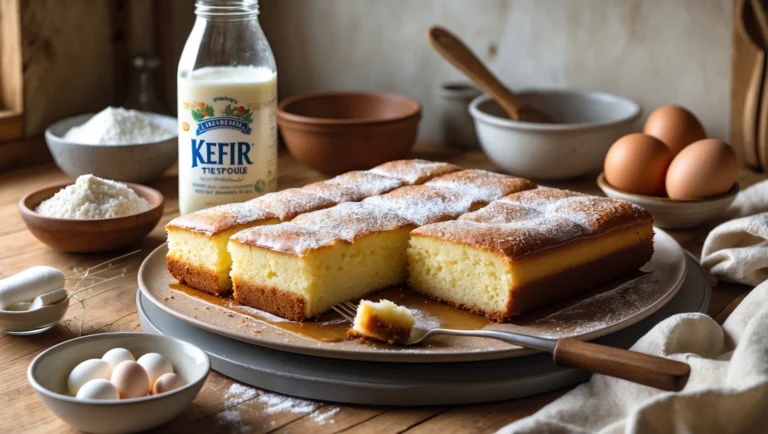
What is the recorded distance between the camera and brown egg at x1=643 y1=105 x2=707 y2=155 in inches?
79.5

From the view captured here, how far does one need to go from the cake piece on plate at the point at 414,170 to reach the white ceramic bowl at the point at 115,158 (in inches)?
24.2

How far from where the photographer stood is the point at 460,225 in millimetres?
1464

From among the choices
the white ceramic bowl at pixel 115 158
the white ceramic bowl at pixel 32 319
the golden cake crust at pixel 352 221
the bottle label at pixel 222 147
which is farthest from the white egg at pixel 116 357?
the white ceramic bowl at pixel 115 158

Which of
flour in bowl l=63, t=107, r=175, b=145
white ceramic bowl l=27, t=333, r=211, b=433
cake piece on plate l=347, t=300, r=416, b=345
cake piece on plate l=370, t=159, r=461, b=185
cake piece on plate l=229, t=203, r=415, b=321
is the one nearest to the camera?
white ceramic bowl l=27, t=333, r=211, b=433

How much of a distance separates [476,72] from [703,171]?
0.69 metres

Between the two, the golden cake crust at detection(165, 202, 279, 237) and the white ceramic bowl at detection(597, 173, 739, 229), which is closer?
the golden cake crust at detection(165, 202, 279, 237)

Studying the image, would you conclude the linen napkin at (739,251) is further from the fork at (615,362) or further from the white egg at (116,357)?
the white egg at (116,357)

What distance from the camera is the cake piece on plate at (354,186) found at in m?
1.70

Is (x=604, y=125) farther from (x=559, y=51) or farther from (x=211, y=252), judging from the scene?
(x=211, y=252)

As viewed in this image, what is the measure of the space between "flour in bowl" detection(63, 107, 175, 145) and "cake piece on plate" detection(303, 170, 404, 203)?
612mm

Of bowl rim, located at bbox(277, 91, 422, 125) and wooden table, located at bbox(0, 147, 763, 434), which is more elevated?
bowl rim, located at bbox(277, 91, 422, 125)

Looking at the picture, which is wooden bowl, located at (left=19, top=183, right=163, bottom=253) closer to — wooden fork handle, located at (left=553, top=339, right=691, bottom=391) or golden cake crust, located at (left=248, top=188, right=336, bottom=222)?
golden cake crust, located at (left=248, top=188, right=336, bottom=222)

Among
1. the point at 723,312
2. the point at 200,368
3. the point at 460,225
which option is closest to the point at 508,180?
the point at 460,225

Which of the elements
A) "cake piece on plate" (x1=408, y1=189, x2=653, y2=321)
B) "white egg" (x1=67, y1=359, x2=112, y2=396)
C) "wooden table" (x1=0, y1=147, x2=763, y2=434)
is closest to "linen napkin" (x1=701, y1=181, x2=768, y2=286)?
"wooden table" (x1=0, y1=147, x2=763, y2=434)
